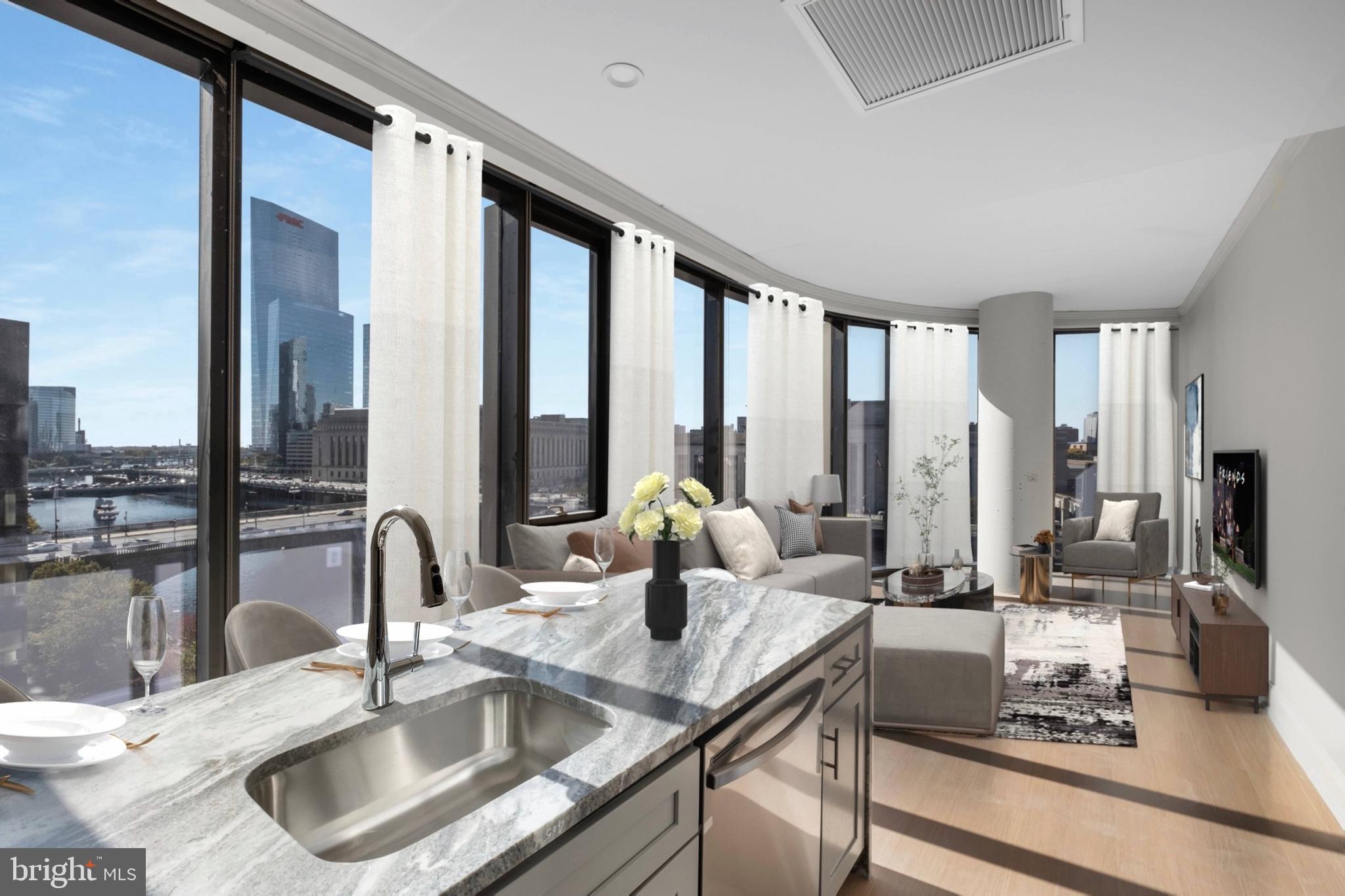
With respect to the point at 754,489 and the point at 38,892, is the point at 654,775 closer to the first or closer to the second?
the point at 38,892

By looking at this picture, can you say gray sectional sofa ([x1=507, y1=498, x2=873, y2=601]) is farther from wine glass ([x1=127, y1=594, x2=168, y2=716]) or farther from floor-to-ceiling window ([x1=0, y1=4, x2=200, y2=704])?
wine glass ([x1=127, y1=594, x2=168, y2=716])

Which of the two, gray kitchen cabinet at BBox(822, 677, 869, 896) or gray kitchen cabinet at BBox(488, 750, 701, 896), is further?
gray kitchen cabinet at BBox(822, 677, 869, 896)

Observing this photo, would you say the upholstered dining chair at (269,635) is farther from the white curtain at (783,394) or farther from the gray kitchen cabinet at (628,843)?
the white curtain at (783,394)

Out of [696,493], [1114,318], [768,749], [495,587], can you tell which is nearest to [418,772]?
[768,749]

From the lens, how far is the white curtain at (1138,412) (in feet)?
24.3

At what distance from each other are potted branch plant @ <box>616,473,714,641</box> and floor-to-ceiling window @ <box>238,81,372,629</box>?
1772mm

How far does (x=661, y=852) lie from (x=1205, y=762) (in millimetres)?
3048

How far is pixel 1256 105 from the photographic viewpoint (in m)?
3.05

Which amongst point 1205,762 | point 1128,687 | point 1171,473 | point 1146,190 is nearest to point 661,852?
point 1205,762

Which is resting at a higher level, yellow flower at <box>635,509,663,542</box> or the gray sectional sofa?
yellow flower at <box>635,509,663,542</box>

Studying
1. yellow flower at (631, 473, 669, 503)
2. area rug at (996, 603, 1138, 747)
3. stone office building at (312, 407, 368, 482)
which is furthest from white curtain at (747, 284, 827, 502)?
yellow flower at (631, 473, 669, 503)

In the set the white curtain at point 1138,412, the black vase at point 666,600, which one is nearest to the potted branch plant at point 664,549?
the black vase at point 666,600

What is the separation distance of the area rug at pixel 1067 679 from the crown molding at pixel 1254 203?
2760 mm

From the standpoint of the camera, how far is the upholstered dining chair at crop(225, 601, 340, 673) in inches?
69.4
